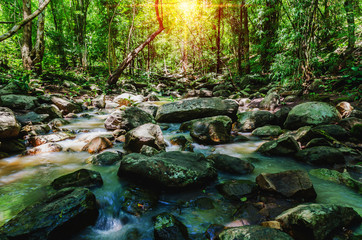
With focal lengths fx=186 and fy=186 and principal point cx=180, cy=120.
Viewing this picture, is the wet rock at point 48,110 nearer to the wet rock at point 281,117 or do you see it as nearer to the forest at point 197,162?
the forest at point 197,162

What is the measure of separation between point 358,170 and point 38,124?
24.6 feet

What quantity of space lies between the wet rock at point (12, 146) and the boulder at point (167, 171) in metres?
2.74

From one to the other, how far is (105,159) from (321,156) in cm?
413

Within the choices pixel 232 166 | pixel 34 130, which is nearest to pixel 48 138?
pixel 34 130

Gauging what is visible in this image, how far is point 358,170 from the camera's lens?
10.2ft

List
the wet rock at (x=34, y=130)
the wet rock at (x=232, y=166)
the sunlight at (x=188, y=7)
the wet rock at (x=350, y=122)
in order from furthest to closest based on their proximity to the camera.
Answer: the sunlight at (x=188, y=7) < the wet rock at (x=34, y=130) < the wet rock at (x=350, y=122) < the wet rock at (x=232, y=166)

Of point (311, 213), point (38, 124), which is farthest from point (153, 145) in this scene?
point (38, 124)

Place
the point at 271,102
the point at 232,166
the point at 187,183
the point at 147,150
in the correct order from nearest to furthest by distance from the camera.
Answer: the point at 187,183 → the point at 232,166 → the point at 147,150 → the point at 271,102

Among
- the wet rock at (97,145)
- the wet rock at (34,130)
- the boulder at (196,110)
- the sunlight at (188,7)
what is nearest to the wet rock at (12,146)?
the wet rock at (34,130)

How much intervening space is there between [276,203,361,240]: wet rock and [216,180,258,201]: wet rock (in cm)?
67

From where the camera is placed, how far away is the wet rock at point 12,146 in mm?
3994

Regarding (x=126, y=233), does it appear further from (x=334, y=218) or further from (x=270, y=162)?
(x=270, y=162)

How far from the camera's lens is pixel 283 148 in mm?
3961

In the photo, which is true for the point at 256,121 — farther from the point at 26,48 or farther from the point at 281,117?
the point at 26,48
